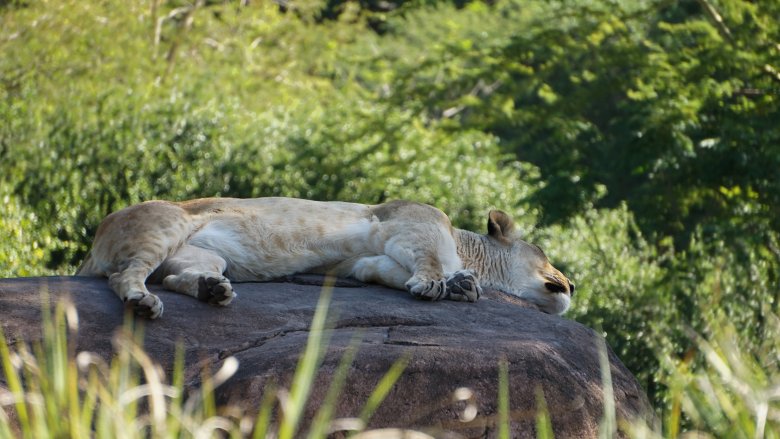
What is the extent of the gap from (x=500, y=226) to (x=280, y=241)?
5.00 feet

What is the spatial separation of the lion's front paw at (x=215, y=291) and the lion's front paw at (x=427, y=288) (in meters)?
1.02

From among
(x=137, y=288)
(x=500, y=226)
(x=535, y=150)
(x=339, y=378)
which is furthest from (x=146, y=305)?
(x=535, y=150)

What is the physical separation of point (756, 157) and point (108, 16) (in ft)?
34.3

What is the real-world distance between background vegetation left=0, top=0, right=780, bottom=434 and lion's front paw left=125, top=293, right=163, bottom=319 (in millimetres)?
4405

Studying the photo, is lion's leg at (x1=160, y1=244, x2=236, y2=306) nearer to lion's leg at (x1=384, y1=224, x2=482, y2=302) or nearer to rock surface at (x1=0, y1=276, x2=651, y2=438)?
rock surface at (x1=0, y1=276, x2=651, y2=438)

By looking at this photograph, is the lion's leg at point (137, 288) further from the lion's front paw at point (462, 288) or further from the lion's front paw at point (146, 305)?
the lion's front paw at point (462, 288)

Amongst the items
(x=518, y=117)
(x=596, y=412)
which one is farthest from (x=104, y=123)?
(x=596, y=412)

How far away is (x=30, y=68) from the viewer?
1465cm

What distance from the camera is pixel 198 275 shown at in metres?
5.33

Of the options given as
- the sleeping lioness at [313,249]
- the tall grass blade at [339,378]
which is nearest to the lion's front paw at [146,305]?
the sleeping lioness at [313,249]

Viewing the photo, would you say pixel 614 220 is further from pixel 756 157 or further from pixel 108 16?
pixel 108 16

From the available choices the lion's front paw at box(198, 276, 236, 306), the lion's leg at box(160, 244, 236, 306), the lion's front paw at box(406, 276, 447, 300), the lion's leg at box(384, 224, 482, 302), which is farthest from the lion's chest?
the lion's front paw at box(198, 276, 236, 306)

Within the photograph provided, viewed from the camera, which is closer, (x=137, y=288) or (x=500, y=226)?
(x=137, y=288)

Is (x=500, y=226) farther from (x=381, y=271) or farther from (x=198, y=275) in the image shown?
(x=198, y=275)
